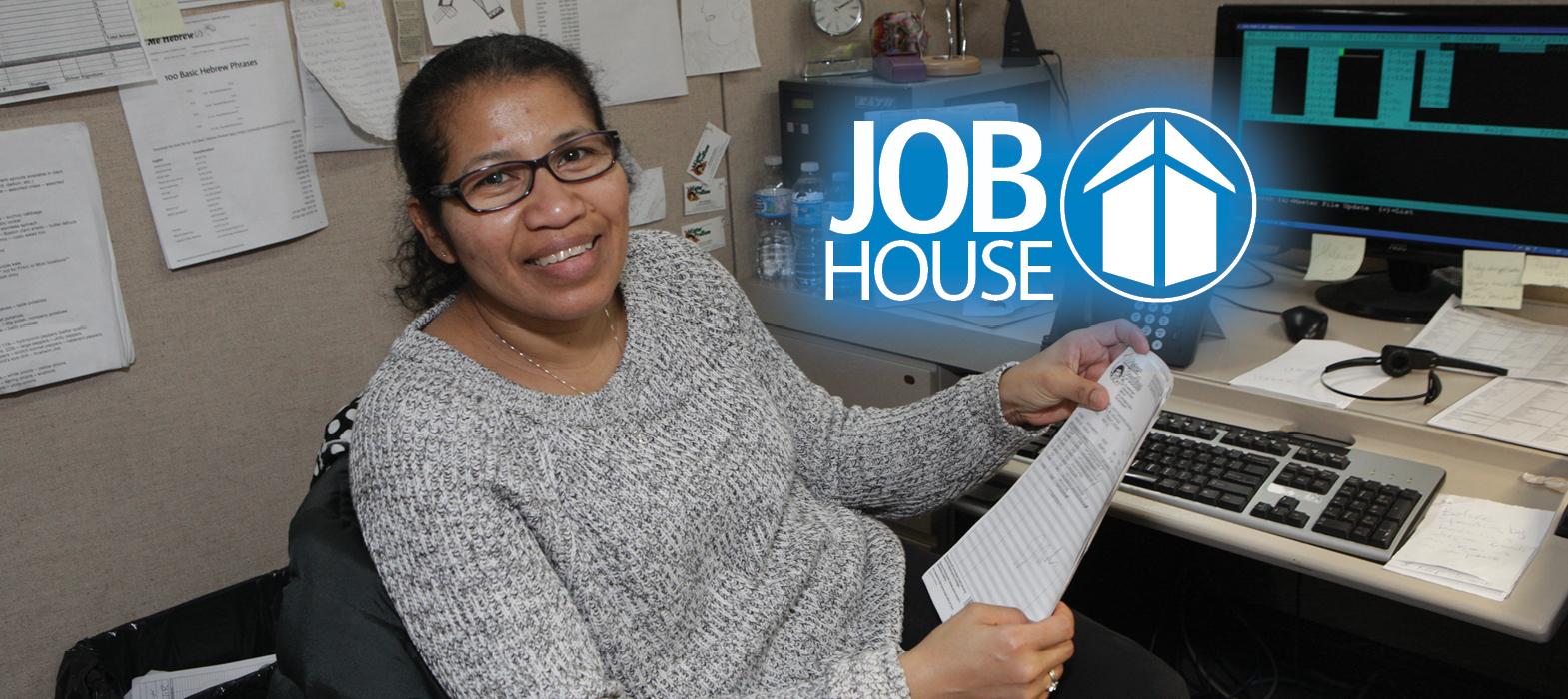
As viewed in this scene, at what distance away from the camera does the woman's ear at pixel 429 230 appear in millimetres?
1008

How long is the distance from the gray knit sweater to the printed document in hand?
11 centimetres

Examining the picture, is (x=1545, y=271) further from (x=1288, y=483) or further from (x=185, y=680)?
(x=185, y=680)

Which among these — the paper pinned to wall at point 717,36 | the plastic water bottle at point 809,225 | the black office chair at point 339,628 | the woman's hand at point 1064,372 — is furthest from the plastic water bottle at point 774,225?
the black office chair at point 339,628

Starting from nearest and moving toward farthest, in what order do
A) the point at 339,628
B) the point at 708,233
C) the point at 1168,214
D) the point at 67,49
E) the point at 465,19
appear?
the point at 339,628 < the point at 67,49 < the point at 465,19 < the point at 1168,214 < the point at 708,233

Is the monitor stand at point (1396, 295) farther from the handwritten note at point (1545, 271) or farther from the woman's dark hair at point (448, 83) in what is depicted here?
the woman's dark hair at point (448, 83)

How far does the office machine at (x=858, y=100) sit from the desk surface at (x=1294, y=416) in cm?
30

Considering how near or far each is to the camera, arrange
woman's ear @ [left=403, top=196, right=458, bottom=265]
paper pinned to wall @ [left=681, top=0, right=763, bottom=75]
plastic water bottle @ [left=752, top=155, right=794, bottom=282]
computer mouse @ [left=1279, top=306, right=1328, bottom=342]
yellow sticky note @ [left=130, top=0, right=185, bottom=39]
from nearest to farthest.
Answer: woman's ear @ [left=403, top=196, right=458, bottom=265] < yellow sticky note @ [left=130, top=0, right=185, bottom=39] < computer mouse @ [left=1279, top=306, right=1328, bottom=342] < paper pinned to wall @ [left=681, top=0, right=763, bottom=75] < plastic water bottle @ [left=752, top=155, right=794, bottom=282]

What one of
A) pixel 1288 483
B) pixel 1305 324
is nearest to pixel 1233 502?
pixel 1288 483

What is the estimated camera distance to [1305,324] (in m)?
1.49

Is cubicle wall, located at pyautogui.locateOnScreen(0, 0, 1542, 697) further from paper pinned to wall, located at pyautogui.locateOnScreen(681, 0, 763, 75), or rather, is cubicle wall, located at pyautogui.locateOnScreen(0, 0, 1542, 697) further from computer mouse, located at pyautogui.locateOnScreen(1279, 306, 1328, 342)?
computer mouse, located at pyautogui.locateOnScreen(1279, 306, 1328, 342)

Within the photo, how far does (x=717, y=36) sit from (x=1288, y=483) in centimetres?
130

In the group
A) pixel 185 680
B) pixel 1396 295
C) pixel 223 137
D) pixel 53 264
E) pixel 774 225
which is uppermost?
pixel 223 137

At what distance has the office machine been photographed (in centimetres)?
188

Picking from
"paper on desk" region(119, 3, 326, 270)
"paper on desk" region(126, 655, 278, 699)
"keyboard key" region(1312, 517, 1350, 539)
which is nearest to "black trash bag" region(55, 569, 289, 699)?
"paper on desk" region(126, 655, 278, 699)
